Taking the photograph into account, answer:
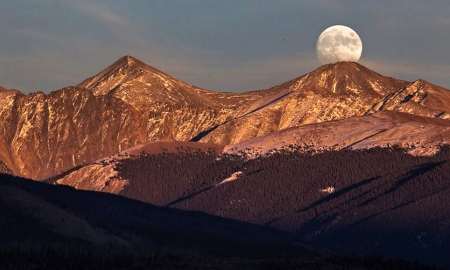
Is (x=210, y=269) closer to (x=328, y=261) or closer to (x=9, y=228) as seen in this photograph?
(x=328, y=261)

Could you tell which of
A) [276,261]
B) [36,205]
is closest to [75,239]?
[36,205]

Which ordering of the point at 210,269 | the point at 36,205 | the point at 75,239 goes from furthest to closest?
the point at 36,205 → the point at 75,239 → the point at 210,269

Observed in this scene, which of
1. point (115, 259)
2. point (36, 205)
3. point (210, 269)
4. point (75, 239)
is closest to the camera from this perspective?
point (210, 269)

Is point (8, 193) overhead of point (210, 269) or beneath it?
overhead

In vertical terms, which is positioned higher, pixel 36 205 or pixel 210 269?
pixel 36 205

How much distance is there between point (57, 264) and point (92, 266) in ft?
11.6

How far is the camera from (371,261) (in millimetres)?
111812

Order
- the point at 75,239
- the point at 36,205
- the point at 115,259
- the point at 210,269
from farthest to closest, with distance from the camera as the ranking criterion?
the point at 36,205
the point at 75,239
the point at 115,259
the point at 210,269

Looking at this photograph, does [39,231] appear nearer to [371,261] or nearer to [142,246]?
[142,246]

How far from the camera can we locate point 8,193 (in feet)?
630

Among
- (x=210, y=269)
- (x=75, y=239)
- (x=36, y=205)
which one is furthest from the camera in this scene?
(x=36, y=205)

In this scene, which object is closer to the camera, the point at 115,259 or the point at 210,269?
the point at 210,269

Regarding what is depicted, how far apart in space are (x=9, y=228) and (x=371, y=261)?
72396 mm

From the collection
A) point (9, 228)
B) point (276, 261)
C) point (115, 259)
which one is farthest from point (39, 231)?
point (276, 261)
